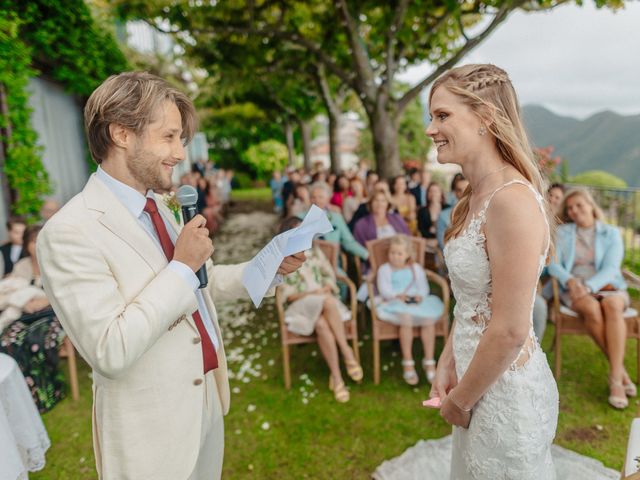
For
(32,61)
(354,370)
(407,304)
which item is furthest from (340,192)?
(32,61)

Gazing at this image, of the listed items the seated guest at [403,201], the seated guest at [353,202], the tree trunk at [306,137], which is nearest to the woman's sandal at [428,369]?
the seated guest at [403,201]

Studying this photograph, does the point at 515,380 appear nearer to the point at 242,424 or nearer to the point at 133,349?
the point at 133,349

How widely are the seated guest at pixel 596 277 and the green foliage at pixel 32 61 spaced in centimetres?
651

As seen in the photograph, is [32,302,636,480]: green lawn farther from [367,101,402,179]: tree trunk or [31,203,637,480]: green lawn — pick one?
[367,101,402,179]: tree trunk

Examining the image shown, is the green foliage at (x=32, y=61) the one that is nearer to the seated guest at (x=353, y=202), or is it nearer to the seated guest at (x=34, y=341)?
the seated guest at (x=34, y=341)

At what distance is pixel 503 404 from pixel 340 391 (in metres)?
2.55

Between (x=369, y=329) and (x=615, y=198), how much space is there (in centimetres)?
512

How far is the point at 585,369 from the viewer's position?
4.20m

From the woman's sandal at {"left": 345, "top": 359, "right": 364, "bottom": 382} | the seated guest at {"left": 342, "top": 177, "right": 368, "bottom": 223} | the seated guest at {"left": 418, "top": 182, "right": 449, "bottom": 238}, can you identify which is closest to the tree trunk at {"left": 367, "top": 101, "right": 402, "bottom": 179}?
the seated guest at {"left": 342, "top": 177, "right": 368, "bottom": 223}

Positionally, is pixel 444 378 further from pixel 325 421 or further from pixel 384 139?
pixel 384 139

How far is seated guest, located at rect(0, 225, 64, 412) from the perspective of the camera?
3.75 meters

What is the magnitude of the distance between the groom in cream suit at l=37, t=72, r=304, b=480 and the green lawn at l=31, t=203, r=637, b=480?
164cm

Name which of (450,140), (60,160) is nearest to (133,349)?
(450,140)

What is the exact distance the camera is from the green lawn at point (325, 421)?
3.12m
